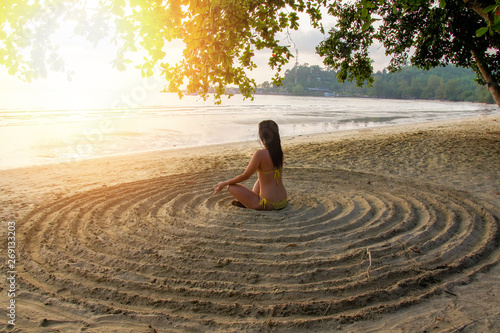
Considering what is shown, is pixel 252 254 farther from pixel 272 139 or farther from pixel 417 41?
pixel 417 41

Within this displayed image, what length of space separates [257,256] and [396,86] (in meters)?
108

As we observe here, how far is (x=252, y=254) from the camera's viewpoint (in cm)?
408

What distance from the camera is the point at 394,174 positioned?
798cm

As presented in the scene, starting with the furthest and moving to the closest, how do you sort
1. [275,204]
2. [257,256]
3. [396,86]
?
[396,86] < [275,204] < [257,256]

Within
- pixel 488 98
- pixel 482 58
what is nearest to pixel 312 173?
pixel 482 58

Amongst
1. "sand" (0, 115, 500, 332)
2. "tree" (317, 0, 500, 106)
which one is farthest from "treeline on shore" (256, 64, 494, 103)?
"sand" (0, 115, 500, 332)

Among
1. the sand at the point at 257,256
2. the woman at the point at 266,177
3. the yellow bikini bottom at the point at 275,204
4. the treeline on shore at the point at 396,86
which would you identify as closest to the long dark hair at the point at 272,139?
the woman at the point at 266,177

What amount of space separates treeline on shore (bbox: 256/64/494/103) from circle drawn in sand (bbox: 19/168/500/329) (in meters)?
80.7

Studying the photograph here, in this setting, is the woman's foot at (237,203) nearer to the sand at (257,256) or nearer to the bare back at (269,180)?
the sand at (257,256)

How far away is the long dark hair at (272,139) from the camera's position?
5117 mm

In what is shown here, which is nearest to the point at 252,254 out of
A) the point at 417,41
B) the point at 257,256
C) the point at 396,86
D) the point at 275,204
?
the point at 257,256

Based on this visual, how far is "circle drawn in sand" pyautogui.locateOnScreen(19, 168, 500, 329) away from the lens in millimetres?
3186

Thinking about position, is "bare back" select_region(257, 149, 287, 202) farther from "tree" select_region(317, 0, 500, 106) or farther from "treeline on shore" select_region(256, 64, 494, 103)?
"treeline on shore" select_region(256, 64, 494, 103)

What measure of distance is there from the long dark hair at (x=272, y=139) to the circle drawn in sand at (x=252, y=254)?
0.79 m
